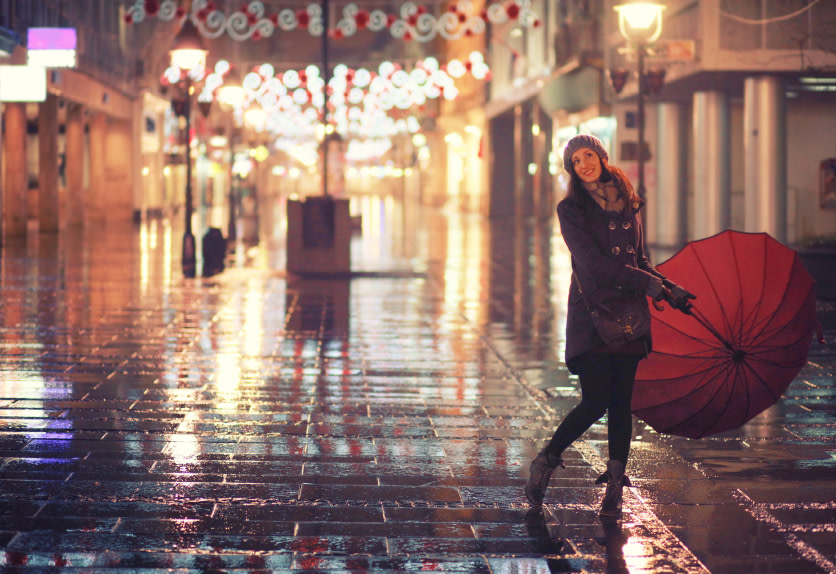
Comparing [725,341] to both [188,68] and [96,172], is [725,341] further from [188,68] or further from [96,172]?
[96,172]

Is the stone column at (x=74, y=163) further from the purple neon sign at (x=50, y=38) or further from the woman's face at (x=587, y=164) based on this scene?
the woman's face at (x=587, y=164)

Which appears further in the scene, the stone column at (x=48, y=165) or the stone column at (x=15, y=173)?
the stone column at (x=48, y=165)

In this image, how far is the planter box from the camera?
52.5 ft

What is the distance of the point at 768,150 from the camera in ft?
84.6

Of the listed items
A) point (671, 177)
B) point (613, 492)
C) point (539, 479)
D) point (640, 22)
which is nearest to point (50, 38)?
point (671, 177)

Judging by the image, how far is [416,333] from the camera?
43.9 feet

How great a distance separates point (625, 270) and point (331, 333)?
776cm

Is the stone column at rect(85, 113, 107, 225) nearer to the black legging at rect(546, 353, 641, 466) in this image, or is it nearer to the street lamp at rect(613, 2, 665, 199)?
the street lamp at rect(613, 2, 665, 199)

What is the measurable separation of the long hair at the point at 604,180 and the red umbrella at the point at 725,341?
0.67 metres

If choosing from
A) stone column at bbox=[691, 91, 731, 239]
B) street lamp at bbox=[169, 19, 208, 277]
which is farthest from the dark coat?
stone column at bbox=[691, 91, 731, 239]

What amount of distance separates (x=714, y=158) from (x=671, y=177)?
2.98 metres

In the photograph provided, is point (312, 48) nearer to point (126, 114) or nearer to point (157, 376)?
point (126, 114)

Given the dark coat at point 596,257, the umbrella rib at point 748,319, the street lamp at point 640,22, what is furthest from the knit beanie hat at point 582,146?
the street lamp at point 640,22

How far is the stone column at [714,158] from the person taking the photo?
93.8 feet
